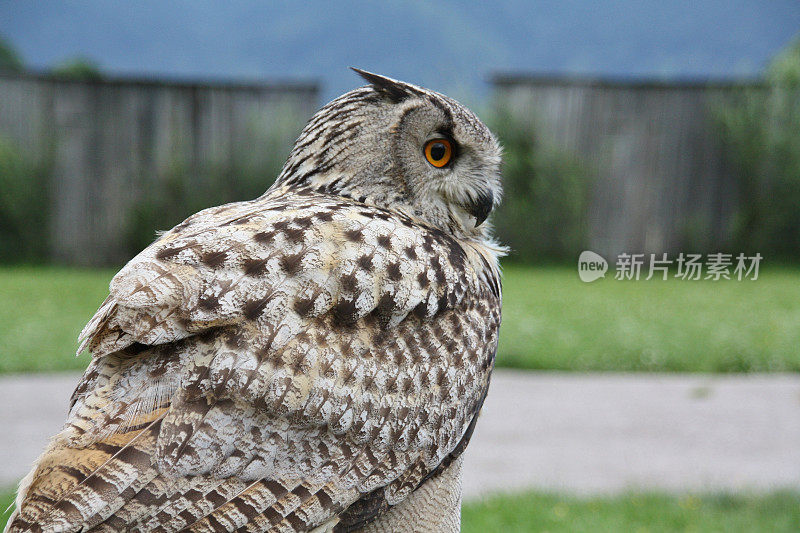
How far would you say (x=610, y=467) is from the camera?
18.2 feet

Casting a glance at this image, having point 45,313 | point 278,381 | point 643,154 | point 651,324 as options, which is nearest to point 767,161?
point 643,154

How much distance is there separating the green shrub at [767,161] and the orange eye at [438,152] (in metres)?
12.8

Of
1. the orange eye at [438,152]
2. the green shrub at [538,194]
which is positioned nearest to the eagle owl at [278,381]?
the orange eye at [438,152]

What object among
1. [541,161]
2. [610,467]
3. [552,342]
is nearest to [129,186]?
[541,161]

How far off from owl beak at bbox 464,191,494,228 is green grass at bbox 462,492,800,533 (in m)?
2.40

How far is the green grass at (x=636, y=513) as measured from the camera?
14.9 ft

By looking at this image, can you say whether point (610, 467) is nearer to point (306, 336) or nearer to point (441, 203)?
point (441, 203)

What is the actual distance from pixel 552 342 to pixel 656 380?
1402 millimetres

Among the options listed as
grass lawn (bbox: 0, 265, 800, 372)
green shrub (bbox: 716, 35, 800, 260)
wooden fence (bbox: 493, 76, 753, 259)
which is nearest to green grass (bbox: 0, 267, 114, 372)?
grass lawn (bbox: 0, 265, 800, 372)

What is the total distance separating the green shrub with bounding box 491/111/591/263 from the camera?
13.8 meters

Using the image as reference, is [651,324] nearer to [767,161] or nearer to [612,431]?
[612,431]

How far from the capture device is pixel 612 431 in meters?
6.27

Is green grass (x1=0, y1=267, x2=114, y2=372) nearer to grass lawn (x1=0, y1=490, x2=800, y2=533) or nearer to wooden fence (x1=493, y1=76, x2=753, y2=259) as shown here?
grass lawn (x1=0, y1=490, x2=800, y2=533)

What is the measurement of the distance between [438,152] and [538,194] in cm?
1140
